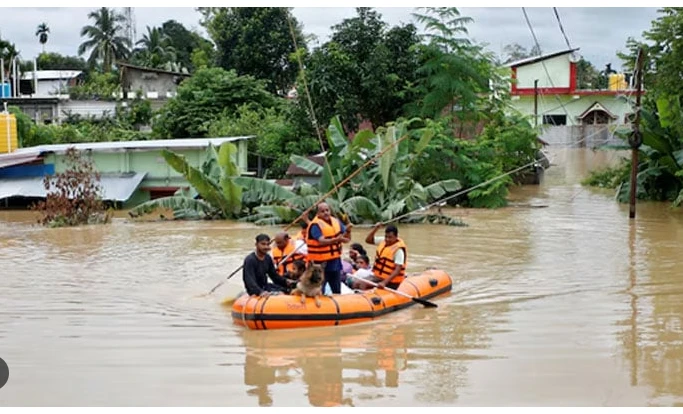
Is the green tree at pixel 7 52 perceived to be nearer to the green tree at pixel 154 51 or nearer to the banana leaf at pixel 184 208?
the green tree at pixel 154 51

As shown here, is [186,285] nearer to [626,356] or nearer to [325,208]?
[325,208]

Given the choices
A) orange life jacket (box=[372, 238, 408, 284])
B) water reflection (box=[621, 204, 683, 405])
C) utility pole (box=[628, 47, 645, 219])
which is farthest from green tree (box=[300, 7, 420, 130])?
orange life jacket (box=[372, 238, 408, 284])

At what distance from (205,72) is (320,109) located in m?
7.71

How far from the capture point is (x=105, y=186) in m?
27.5

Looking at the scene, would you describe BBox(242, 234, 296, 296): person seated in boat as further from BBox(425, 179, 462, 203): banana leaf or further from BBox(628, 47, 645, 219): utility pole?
BBox(628, 47, 645, 219): utility pole

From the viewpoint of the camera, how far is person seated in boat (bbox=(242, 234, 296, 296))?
11.5 meters

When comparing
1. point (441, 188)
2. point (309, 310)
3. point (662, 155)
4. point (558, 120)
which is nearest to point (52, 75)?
point (558, 120)

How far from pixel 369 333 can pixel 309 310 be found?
30.6 inches

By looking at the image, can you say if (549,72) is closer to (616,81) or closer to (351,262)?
(616,81)

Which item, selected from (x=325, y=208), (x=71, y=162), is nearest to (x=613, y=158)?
(x=71, y=162)

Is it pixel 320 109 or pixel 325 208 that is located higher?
pixel 320 109

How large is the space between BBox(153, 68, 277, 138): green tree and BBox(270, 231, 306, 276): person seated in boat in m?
23.1

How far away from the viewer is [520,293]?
14.1 m

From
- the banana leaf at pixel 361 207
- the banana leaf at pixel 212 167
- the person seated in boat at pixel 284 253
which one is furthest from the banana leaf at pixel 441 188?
the person seated in boat at pixel 284 253
